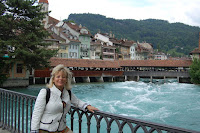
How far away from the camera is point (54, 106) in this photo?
97.8 inches

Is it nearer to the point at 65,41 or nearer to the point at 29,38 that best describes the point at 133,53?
the point at 65,41

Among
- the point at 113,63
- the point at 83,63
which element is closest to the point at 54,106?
the point at 83,63

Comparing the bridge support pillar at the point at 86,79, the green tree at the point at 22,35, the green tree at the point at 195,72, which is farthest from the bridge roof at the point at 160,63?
the green tree at the point at 22,35

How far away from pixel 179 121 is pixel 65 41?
35901 millimetres

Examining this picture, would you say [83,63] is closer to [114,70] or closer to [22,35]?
[114,70]

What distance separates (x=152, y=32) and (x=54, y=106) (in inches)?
6242

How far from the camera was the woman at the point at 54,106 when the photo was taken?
95.6 inches

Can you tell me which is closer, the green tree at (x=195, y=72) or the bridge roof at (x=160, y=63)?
the green tree at (x=195, y=72)

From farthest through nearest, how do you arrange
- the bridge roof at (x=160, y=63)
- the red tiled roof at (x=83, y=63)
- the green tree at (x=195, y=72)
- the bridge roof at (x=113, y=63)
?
the bridge roof at (x=160, y=63), the bridge roof at (x=113, y=63), the red tiled roof at (x=83, y=63), the green tree at (x=195, y=72)

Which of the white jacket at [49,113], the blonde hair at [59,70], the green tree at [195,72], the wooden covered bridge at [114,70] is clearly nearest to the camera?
the white jacket at [49,113]

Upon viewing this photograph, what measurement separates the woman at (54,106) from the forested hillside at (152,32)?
120m

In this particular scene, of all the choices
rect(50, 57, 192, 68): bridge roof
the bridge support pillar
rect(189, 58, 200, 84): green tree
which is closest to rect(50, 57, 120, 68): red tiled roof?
rect(50, 57, 192, 68): bridge roof

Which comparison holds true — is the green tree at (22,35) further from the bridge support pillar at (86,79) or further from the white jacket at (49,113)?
the white jacket at (49,113)

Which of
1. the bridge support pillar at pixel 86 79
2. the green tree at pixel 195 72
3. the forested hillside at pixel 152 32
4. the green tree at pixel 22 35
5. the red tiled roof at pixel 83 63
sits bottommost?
the bridge support pillar at pixel 86 79
